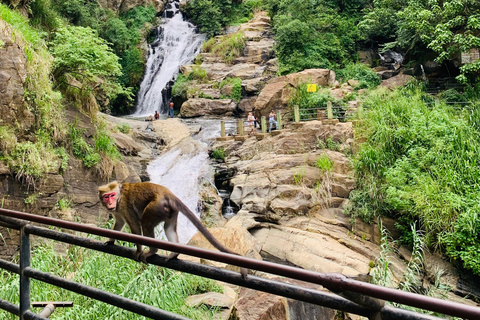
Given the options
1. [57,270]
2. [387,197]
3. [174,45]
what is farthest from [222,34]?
[57,270]

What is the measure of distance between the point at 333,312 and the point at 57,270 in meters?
4.33

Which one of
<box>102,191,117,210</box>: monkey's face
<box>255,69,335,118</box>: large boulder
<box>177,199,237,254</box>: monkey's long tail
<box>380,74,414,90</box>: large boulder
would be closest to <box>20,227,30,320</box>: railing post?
<box>102,191,117,210</box>: monkey's face

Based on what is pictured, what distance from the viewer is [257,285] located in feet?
4.59

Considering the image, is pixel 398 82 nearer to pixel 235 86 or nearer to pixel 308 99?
pixel 308 99

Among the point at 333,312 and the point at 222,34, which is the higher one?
the point at 222,34

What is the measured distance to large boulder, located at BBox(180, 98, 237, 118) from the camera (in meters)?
21.6

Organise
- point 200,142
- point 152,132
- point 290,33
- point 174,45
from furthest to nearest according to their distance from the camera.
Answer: point 174,45 < point 290,33 < point 152,132 < point 200,142

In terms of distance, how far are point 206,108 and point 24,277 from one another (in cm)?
2008

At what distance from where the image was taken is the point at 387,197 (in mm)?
9141

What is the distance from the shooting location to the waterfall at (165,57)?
25250 millimetres

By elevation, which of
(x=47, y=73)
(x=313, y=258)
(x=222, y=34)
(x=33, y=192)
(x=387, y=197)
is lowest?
(x=313, y=258)

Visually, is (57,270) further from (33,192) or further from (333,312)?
(333,312)

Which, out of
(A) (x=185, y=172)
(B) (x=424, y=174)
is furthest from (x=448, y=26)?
(A) (x=185, y=172)

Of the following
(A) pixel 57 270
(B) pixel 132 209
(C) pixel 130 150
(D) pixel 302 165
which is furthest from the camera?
(C) pixel 130 150
